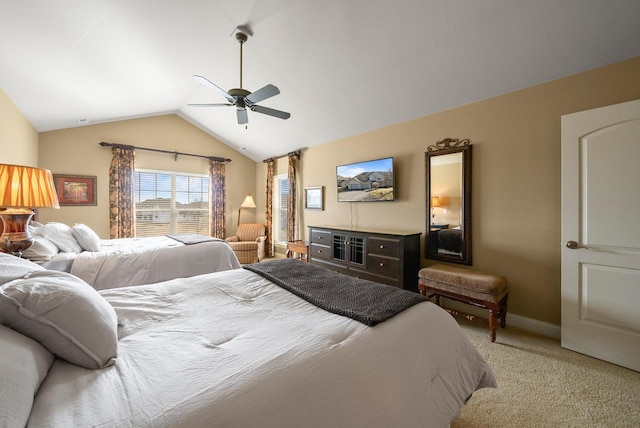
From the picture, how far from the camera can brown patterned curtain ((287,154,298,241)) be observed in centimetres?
543

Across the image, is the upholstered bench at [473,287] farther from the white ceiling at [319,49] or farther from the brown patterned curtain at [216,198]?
the brown patterned curtain at [216,198]

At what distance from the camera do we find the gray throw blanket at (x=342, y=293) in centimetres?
132

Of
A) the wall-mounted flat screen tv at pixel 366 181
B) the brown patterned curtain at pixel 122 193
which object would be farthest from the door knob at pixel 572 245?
the brown patterned curtain at pixel 122 193

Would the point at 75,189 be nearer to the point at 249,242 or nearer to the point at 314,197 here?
the point at 249,242

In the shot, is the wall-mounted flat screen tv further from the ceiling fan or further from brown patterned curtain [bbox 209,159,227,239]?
brown patterned curtain [bbox 209,159,227,239]

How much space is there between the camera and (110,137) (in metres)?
4.88

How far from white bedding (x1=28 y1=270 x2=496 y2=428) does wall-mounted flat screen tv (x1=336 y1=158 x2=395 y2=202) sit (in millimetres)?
2508

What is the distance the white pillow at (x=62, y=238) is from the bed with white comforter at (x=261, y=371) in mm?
2040

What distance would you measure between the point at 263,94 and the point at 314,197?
9.13 feet

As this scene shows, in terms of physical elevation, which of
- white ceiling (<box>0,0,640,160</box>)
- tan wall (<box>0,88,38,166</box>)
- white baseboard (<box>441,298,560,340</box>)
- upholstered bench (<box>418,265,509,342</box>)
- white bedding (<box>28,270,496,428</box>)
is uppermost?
white ceiling (<box>0,0,640,160</box>)


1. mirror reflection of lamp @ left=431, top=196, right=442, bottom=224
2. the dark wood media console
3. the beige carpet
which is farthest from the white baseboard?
mirror reflection of lamp @ left=431, top=196, right=442, bottom=224

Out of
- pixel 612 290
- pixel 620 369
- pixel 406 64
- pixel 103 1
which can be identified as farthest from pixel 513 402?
pixel 103 1

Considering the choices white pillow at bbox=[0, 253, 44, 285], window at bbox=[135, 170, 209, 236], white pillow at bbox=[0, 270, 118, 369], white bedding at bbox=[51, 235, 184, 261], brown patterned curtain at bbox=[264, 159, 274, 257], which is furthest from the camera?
brown patterned curtain at bbox=[264, 159, 274, 257]

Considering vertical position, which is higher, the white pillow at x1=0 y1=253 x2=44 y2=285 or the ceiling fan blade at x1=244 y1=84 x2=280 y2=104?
the ceiling fan blade at x1=244 y1=84 x2=280 y2=104
